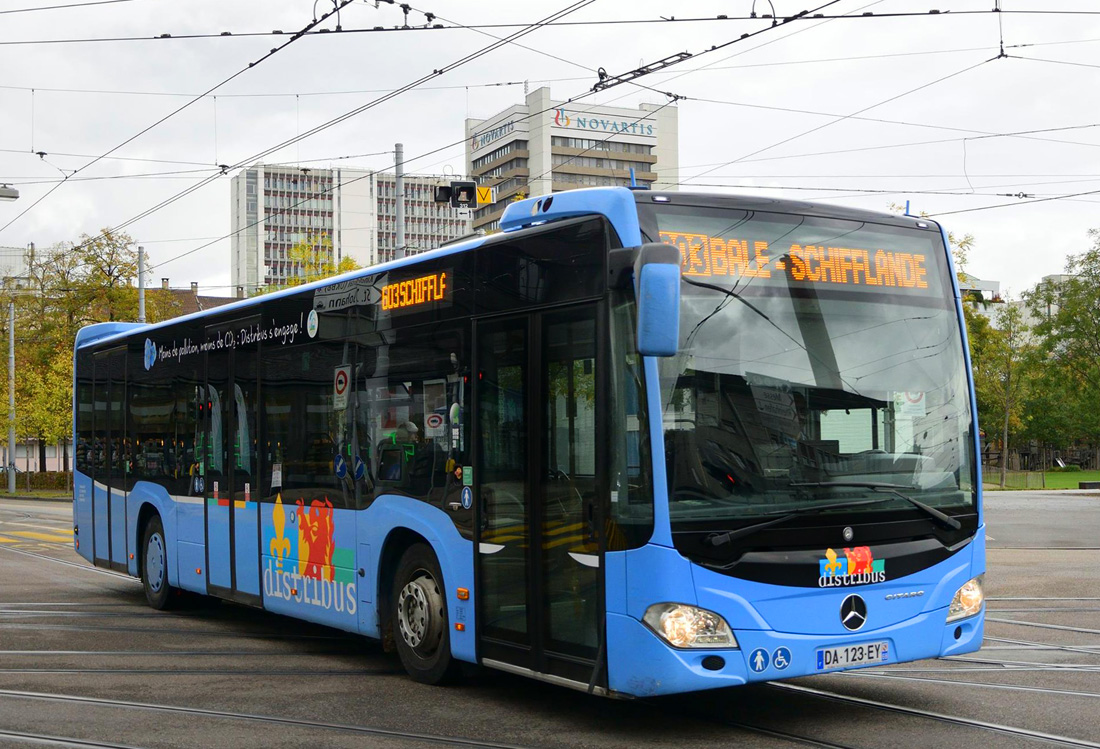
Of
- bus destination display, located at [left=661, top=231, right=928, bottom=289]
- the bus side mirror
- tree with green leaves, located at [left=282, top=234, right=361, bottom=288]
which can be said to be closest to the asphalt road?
the bus side mirror

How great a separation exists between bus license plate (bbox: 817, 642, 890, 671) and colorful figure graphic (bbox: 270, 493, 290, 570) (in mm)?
5170

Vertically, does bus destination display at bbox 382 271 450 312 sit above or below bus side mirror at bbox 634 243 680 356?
above

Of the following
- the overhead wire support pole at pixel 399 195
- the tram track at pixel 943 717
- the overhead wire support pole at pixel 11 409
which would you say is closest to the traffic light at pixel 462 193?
the overhead wire support pole at pixel 399 195

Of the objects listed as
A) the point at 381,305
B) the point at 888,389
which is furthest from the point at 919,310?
the point at 381,305

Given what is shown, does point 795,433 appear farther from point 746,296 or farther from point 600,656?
point 600,656

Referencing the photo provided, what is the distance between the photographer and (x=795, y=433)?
7090 millimetres

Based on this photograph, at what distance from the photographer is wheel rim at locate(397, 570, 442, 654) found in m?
8.80

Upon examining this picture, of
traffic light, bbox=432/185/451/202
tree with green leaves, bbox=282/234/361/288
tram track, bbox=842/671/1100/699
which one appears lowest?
tram track, bbox=842/671/1100/699

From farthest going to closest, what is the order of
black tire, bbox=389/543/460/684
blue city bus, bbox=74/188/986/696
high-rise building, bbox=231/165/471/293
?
high-rise building, bbox=231/165/471/293 < black tire, bbox=389/543/460/684 < blue city bus, bbox=74/188/986/696

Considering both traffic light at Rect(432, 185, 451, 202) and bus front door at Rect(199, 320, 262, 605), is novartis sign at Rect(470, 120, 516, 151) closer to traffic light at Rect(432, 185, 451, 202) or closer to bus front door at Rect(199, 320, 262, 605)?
traffic light at Rect(432, 185, 451, 202)

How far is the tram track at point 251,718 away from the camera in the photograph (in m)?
7.13

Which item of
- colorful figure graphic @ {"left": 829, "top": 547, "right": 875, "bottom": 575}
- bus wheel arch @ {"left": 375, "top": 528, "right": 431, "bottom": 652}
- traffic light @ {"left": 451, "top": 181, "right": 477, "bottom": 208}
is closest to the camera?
colorful figure graphic @ {"left": 829, "top": 547, "right": 875, "bottom": 575}

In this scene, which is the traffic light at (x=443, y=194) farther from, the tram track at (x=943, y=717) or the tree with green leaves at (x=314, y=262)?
the tree with green leaves at (x=314, y=262)

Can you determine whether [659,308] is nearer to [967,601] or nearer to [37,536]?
[967,601]
